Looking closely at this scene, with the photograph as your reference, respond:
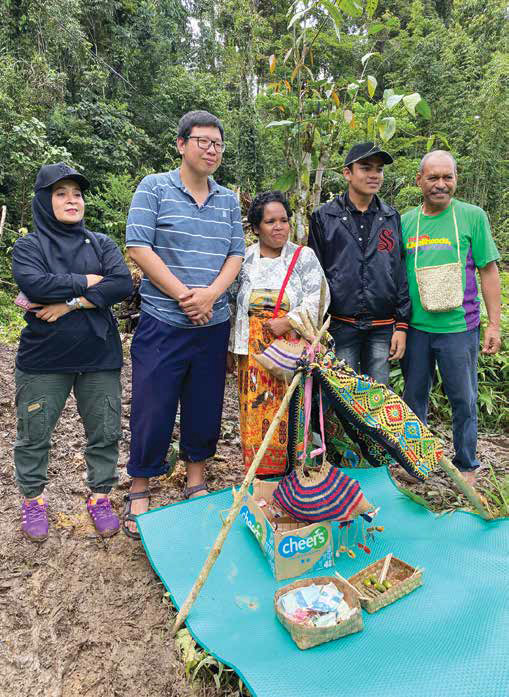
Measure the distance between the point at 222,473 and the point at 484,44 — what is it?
15.2m

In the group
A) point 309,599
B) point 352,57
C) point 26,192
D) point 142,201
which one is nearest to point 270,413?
point 309,599

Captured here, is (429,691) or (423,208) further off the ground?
(423,208)

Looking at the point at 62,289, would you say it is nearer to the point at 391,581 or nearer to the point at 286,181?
the point at 286,181

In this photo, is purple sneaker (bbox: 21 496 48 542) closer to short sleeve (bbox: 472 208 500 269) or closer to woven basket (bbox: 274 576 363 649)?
woven basket (bbox: 274 576 363 649)

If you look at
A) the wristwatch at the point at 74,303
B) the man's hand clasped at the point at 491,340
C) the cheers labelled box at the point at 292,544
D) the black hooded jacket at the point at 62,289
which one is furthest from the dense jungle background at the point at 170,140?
the wristwatch at the point at 74,303

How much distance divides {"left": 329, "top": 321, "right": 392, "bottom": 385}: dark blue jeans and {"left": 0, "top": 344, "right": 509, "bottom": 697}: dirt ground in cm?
103

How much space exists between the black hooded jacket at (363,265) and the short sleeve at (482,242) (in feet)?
1.32

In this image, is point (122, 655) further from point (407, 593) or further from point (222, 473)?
point (222, 473)

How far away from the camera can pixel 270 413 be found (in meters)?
2.65

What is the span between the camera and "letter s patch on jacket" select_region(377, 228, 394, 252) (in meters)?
2.74

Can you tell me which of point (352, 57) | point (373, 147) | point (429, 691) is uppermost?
point (352, 57)

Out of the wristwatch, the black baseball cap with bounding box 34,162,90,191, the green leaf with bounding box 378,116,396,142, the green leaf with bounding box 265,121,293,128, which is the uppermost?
the green leaf with bounding box 265,121,293,128

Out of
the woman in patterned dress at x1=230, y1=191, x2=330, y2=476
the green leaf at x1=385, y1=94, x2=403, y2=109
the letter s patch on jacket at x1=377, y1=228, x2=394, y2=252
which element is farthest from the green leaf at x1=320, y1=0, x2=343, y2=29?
the letter s patch on jacket at x1=377, y1=228, x2=394, y2=252

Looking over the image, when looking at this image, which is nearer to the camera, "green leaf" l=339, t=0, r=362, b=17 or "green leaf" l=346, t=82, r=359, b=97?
"green leaf" l=339, t=0, r=362, b=17
